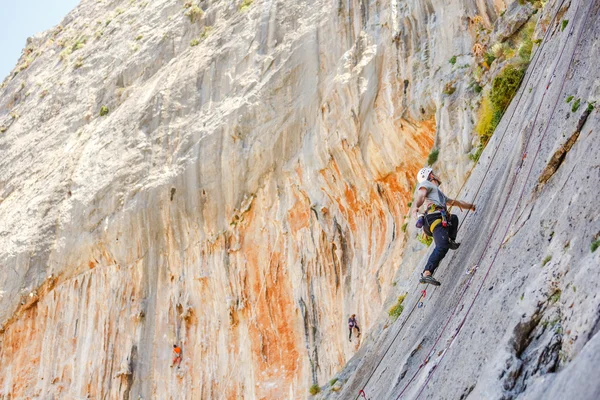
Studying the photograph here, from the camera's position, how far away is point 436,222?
32.1 ft

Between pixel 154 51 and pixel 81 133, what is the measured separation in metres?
5.17

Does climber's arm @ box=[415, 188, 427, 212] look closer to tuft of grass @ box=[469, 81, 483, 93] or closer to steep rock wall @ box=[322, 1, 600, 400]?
steep rock wall @ box=[322, 1, 600, 400]

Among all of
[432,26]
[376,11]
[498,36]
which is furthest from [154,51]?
[498,36]

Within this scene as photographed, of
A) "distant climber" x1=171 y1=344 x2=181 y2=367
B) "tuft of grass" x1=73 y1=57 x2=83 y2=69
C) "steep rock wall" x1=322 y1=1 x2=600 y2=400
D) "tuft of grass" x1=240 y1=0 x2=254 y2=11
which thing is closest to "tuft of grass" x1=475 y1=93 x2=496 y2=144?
"steep rock wall" x1=322 y1=1 x2=600 y2=400

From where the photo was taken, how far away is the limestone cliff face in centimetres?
1970

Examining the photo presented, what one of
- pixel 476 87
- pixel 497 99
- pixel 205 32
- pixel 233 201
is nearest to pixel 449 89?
pixel 476 87

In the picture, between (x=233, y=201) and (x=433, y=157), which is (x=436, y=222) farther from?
(x=233, y=201)

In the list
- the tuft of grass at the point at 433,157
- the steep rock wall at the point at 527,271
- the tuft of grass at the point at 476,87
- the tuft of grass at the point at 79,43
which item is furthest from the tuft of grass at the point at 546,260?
the tuft of grass at the point at 79,43

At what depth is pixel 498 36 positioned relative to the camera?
52.9ft

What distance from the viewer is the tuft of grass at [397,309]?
1212cm

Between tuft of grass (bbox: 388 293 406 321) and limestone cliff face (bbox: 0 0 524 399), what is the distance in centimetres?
228

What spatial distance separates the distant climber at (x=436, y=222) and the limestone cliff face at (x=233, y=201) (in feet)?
15.9

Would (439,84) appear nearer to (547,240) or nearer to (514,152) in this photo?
(514,152)

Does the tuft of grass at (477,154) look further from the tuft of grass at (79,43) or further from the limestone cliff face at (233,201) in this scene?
the tuft of grass at (79,43)
